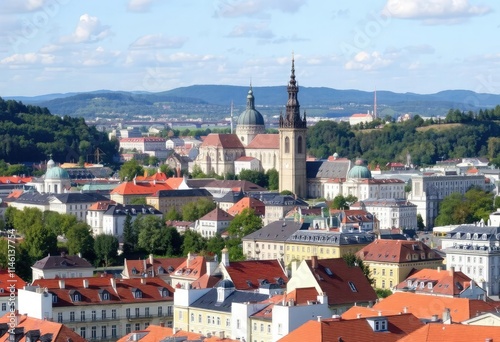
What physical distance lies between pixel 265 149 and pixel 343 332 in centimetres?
12309

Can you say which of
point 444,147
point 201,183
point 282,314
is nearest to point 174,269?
point 282,314

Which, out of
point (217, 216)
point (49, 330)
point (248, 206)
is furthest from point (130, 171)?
point (49, 330)

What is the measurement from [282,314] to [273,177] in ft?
344

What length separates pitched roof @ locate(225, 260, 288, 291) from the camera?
204 feet

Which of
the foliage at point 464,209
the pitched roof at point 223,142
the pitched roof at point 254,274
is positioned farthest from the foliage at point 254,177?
the pitched roof at point 254,274

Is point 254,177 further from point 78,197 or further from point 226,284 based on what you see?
point 226,284

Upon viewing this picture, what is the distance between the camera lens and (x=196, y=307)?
2239 inches

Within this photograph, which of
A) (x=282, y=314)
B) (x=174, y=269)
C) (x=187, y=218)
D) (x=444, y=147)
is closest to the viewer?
(x=282, y=314)

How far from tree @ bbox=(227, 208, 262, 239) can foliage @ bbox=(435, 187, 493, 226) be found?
56.3 ft

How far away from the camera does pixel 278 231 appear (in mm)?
94438

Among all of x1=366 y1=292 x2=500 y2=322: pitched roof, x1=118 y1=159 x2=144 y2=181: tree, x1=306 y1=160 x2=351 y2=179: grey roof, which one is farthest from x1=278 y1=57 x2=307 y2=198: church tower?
x1=366 y1=292 x2=500 y2=322: pitched roof

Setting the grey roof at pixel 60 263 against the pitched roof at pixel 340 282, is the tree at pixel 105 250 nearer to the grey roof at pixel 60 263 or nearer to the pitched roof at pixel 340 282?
the grey roof at pixel 60 263

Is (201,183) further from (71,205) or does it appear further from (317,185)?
(71,205)

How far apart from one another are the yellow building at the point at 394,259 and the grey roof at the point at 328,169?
67.4 meters
